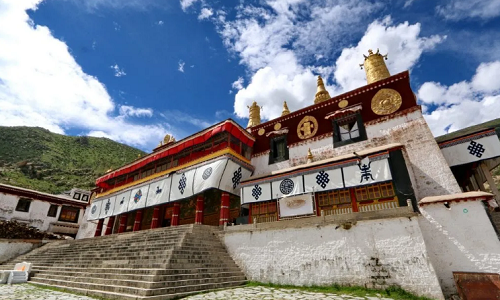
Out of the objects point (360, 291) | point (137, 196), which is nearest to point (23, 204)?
point (137, 196)

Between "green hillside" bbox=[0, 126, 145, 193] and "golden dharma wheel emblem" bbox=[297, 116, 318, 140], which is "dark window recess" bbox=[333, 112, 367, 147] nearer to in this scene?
"golden dharma wheel emblem" bbox=[297, 116, 318, 140]

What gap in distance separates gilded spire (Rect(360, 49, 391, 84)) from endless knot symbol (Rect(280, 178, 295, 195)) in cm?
894

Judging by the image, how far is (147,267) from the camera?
8461 mm

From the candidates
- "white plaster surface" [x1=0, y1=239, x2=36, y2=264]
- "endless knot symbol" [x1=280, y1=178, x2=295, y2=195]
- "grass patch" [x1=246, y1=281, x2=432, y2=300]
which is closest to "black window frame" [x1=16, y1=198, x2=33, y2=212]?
"white plaster surface" [x1=0, y1=239, x2=36, y2=264]

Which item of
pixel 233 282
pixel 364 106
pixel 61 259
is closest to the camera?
pixel 233 282

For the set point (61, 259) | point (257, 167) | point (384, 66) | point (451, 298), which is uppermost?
point (384, 66)

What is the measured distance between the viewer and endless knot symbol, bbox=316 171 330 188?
11.7 m

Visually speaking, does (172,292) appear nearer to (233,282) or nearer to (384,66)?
(233,282)

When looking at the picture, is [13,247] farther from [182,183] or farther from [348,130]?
[348,130]

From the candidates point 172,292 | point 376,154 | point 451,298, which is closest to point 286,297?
point 172,292

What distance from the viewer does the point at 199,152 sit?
17.8 m

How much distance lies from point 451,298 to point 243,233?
7.80 m

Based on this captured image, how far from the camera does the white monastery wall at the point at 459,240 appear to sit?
7.43 m

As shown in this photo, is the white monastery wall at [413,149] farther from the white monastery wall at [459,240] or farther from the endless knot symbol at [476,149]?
the white monastery wall at [459,240]
